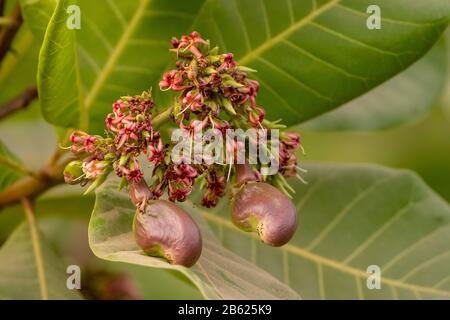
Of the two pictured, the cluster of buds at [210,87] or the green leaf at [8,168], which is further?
the green leaf at [8,168]

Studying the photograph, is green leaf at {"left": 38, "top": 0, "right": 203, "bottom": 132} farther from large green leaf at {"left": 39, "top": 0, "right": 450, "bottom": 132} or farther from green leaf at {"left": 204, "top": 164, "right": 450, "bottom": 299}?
green leaf at {"left": 204, "top": 164, "right": 450, "bottom": 299}

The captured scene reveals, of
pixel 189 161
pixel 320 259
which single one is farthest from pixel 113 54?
pixel 320 259

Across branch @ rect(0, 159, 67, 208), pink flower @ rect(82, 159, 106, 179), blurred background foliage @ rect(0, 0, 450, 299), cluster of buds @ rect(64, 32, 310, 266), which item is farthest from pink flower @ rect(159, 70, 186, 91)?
blurred background foliage @ rect(0, 0, 450, 299)

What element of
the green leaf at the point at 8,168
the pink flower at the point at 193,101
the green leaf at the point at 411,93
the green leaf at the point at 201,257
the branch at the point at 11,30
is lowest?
the green leaf at the point at 201,257

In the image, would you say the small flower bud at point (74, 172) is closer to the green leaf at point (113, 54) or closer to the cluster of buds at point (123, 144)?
the cluster of buds at point (123, 144)

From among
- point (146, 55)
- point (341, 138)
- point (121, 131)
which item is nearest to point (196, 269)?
point (121, 131)

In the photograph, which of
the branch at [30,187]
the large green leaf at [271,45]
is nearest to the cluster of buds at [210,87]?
the large green leaf at [271,45]

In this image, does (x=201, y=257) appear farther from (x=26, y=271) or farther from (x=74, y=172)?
(x=26, y=271)
